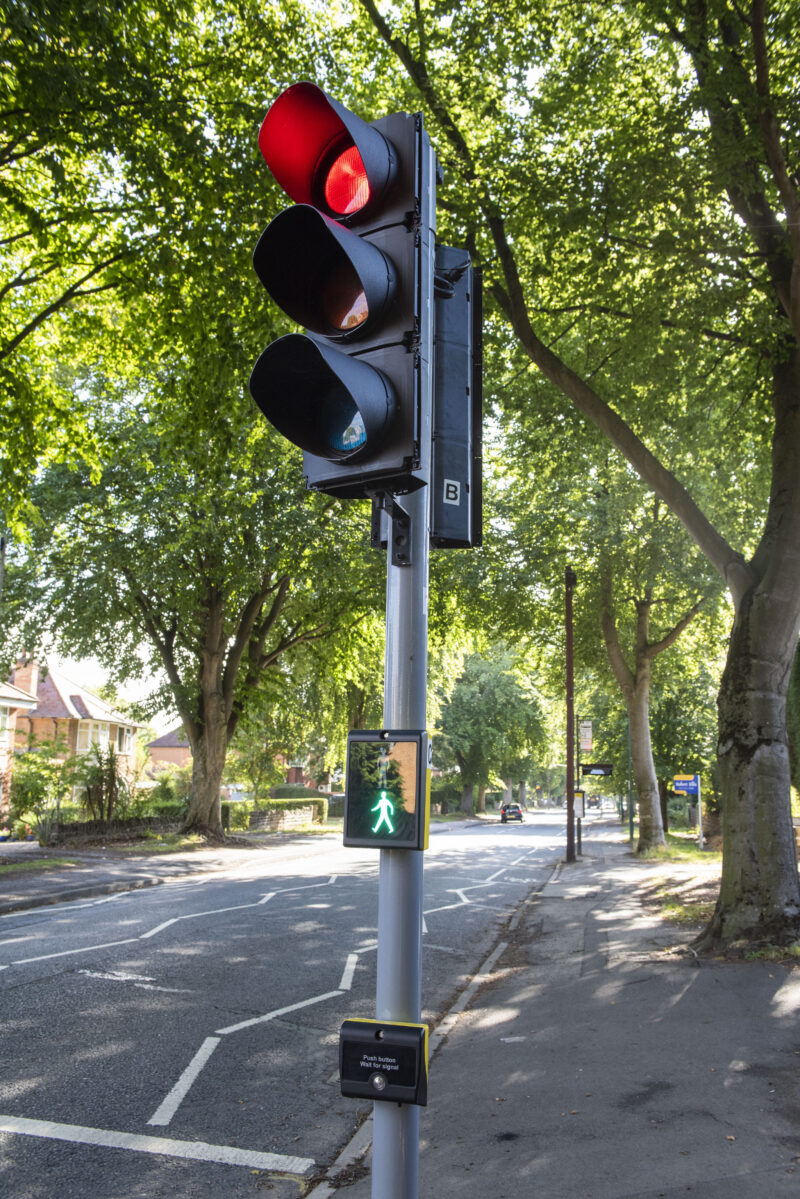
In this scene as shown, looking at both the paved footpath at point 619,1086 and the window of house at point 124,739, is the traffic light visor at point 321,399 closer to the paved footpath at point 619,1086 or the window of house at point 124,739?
the paved footpath at point 619,1086

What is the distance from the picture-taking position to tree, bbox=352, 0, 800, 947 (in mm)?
8953

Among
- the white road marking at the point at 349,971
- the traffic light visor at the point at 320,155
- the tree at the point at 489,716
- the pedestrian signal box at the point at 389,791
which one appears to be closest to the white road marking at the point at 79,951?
the white road marking at the point at 349,971

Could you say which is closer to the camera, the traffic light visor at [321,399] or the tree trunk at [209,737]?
the traffic light visor at [321,399]

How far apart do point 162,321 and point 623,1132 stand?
11.5 metres

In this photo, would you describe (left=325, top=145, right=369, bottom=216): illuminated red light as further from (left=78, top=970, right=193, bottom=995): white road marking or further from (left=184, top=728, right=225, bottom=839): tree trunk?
(left=184, top=728, right=225, bottom=839): tree trunk

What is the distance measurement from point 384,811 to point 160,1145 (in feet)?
11.4

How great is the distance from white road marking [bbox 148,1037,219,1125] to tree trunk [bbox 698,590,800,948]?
5.16 metres

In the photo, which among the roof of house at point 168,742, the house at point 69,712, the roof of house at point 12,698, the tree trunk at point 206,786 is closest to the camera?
the tree trunk at point 206,786

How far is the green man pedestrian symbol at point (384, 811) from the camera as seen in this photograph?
2312mm

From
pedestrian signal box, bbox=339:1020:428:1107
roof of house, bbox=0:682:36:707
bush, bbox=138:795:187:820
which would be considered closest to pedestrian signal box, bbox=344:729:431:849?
pedestrian signal box, bbox=339:1020:428:1107

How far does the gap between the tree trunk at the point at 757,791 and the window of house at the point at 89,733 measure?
161ft

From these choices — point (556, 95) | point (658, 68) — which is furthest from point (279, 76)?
point (658, 68)

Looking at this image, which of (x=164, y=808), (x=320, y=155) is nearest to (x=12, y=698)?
(x=164, y=808)

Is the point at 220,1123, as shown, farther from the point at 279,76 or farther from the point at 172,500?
the point at 172,500
